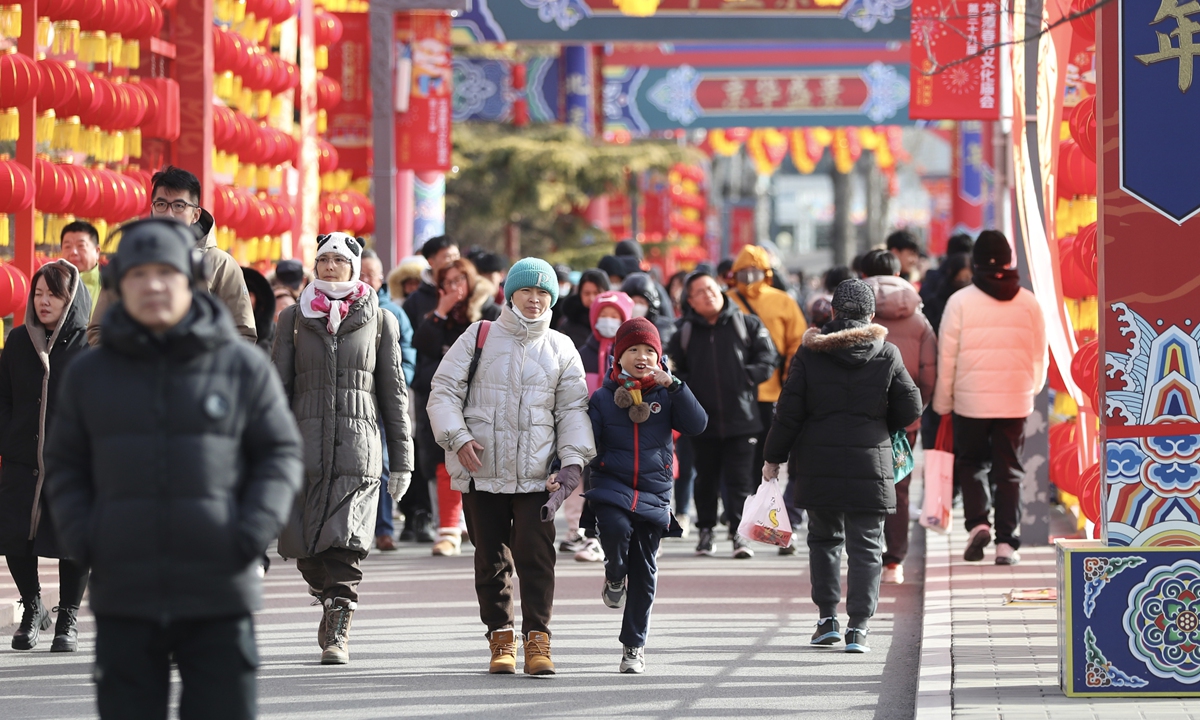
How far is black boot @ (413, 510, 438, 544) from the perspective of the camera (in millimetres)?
11898

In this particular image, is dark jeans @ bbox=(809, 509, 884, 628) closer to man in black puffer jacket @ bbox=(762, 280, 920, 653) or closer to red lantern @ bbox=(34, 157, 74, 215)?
man in black puffer jacket @ bbox=(762, 280, 920, 653)

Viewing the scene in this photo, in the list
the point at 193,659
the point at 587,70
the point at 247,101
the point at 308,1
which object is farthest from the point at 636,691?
the point at 587,70

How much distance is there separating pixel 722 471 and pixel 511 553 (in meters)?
4.02

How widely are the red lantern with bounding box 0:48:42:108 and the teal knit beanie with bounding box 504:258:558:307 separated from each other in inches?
148

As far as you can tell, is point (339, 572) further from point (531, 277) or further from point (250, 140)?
point (250, 140)

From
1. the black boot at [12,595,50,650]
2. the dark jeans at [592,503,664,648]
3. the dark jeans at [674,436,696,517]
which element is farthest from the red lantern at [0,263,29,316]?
the dark jeans at [674,436,696,517]

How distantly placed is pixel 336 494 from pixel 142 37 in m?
6.16

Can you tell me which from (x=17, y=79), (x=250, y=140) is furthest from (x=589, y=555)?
(x=250, y=140)

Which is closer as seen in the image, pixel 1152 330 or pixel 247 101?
pixel 1152 330

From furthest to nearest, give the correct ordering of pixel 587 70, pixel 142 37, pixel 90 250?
pixel 587 70 < pixel 142 37 < pixel 90 250

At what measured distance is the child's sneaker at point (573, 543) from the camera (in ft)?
37.4

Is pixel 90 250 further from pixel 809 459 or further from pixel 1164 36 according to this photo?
pixel 1164 36

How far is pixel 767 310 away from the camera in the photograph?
11844 millimetres

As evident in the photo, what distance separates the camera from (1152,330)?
655cm
